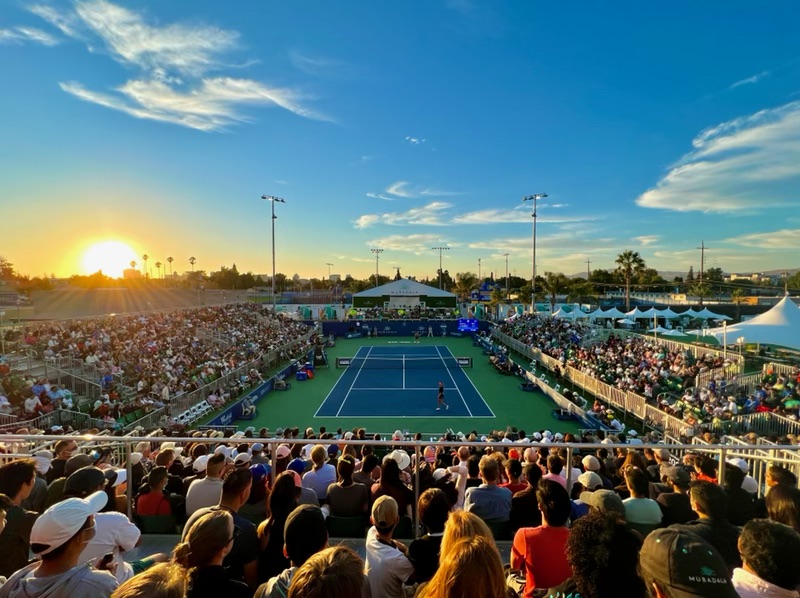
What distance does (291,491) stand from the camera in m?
3.62

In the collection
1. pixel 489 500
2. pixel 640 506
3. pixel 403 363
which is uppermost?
pixel 640 506

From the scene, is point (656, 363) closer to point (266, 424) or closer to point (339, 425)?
point (339, 425)

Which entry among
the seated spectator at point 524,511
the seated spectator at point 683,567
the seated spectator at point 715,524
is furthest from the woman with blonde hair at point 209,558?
the seated spectator at point 524,511

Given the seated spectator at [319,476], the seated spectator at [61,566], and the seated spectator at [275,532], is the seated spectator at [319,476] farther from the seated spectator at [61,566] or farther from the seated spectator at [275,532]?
the seated spectator at [61,566]

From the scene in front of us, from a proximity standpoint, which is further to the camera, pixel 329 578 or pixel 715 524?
pixel 715 524

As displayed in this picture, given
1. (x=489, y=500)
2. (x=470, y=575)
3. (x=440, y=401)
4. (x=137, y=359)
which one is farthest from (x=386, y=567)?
(x=137, y=359)

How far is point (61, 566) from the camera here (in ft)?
7.96

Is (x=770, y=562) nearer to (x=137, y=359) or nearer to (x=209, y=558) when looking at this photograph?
(x=209, y=558)

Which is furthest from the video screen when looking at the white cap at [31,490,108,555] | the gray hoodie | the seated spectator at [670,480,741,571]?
the gray hoodie

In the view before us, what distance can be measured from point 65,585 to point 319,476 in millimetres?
4210

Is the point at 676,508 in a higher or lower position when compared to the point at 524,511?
higher

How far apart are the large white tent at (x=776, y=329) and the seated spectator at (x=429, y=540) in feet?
60.5

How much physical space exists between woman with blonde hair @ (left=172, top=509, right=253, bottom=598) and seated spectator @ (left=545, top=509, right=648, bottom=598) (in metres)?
1.88

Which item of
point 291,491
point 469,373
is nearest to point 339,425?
point 469,373
